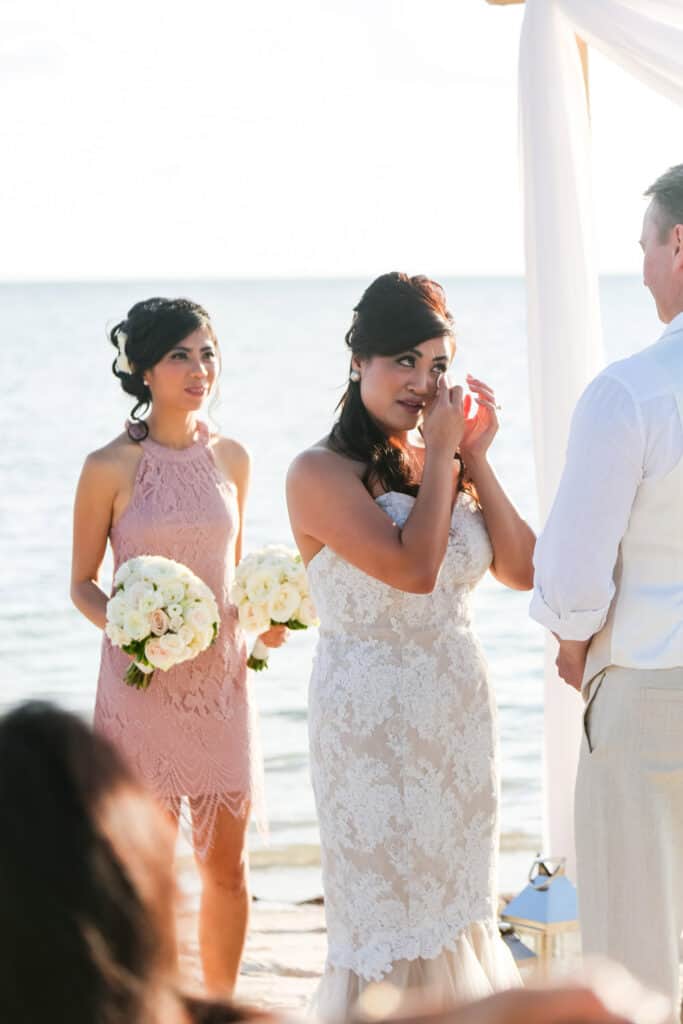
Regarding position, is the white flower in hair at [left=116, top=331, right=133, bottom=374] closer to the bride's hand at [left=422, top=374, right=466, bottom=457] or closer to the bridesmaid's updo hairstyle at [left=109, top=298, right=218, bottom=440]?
the bridesmaid's updo hairstyle at [left=109, top=298, right=218, bottom=440]

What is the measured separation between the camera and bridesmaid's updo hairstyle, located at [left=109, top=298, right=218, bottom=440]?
485 centimetres

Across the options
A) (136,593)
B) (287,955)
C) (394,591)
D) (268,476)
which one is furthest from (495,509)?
(268,476)

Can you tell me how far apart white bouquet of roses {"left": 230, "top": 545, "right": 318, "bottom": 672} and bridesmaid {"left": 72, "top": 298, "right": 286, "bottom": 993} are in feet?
0.28

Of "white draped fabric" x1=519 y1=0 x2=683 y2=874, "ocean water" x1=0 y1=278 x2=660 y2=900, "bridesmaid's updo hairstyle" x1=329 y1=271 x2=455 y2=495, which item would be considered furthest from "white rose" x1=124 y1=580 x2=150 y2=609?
"white draped fabric" x1=519 y1=0 x2=683 y2=874

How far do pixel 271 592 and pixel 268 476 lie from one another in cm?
2278

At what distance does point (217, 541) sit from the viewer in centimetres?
482

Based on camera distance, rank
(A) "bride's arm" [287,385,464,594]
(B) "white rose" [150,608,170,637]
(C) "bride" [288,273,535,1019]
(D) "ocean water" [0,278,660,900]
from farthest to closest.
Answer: (D) "ocean water" [0,278,660,900] → (B) "white rose" [150,608,170,637] → (C) "bride" [288,273,535,1019] → (A) "bride's arm" [287,385,464,594]

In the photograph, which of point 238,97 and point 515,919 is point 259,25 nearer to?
point 238,97

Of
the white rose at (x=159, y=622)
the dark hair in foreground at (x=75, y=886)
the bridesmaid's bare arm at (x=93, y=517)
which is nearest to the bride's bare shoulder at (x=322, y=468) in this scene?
the white rose at (x=159, y=622)

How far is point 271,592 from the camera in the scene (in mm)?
4590

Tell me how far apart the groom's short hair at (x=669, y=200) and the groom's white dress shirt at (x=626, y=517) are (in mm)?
181

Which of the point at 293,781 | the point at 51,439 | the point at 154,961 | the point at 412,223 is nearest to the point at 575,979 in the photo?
the point at 154,961

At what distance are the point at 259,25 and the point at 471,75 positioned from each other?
5.64 meters

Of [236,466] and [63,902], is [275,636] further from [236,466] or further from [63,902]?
[63,902]
